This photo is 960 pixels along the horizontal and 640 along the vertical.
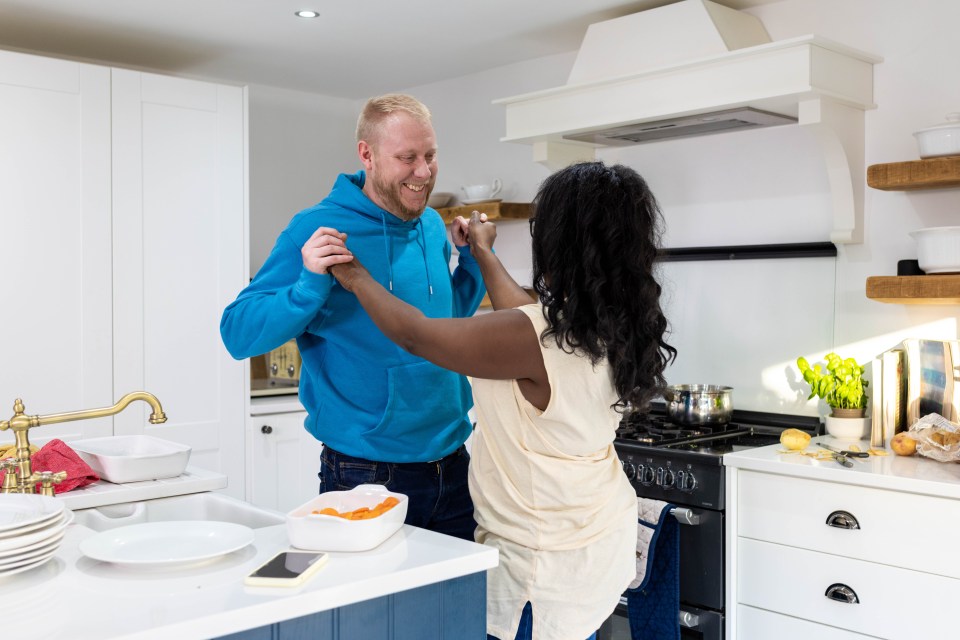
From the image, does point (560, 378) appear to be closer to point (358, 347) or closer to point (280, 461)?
point (358, 347)

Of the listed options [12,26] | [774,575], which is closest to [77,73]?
[12,26]

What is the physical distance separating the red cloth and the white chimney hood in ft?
6.21

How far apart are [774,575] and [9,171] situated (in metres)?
2.91

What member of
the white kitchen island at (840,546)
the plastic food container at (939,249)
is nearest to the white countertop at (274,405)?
the white kitchen island at (840,546)

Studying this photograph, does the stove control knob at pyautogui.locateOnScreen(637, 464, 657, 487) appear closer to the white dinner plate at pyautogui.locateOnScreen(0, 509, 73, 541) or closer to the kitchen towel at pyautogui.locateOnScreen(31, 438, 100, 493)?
the kitchen towel at pyautogui.locateOnScreen(31, 438, 100, 493)

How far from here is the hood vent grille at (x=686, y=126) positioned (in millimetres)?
2943

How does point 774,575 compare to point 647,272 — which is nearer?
point 647,272

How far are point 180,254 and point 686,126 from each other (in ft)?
6.72

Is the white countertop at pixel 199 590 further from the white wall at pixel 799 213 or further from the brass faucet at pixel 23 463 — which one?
the white wall at pixel 799 213

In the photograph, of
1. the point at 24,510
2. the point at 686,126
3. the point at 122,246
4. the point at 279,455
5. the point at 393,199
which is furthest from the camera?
the point at 279,455

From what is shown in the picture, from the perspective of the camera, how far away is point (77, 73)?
357cm

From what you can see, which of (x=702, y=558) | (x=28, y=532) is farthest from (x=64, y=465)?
(x=702, y=558)

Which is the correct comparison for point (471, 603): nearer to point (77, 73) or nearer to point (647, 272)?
point (647, 272)

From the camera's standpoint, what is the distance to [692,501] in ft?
9.08
